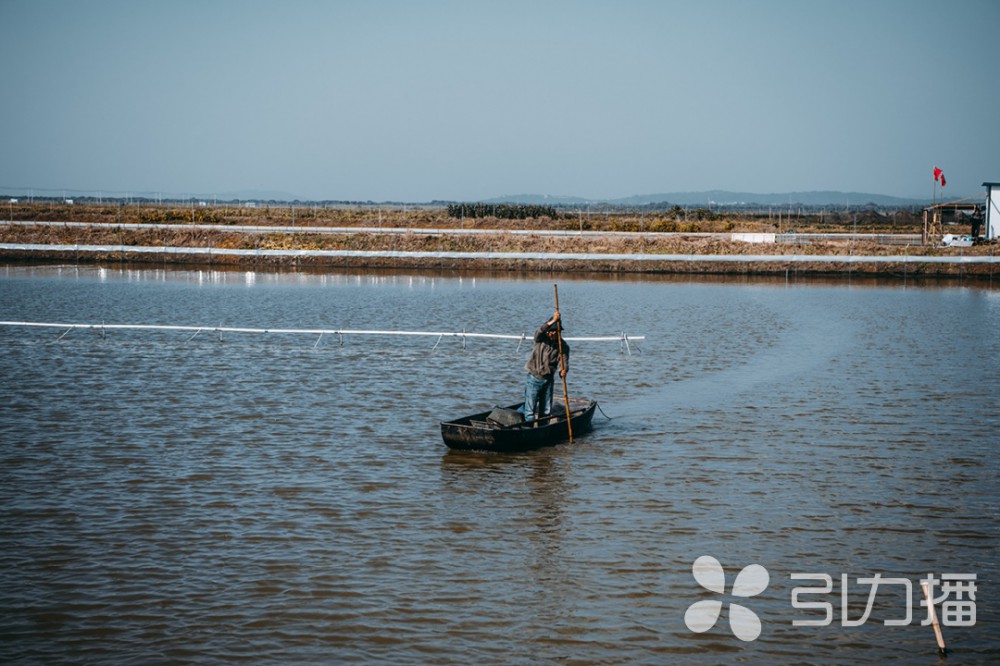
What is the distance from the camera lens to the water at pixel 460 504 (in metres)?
9.77

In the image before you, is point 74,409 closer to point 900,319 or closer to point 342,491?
point 342,491

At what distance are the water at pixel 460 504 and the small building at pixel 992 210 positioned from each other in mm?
35950

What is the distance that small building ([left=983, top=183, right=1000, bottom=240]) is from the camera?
60312 mm

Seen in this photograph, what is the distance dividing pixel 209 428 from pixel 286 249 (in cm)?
4697

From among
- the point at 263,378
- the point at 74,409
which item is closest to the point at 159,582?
the point at 74,409
